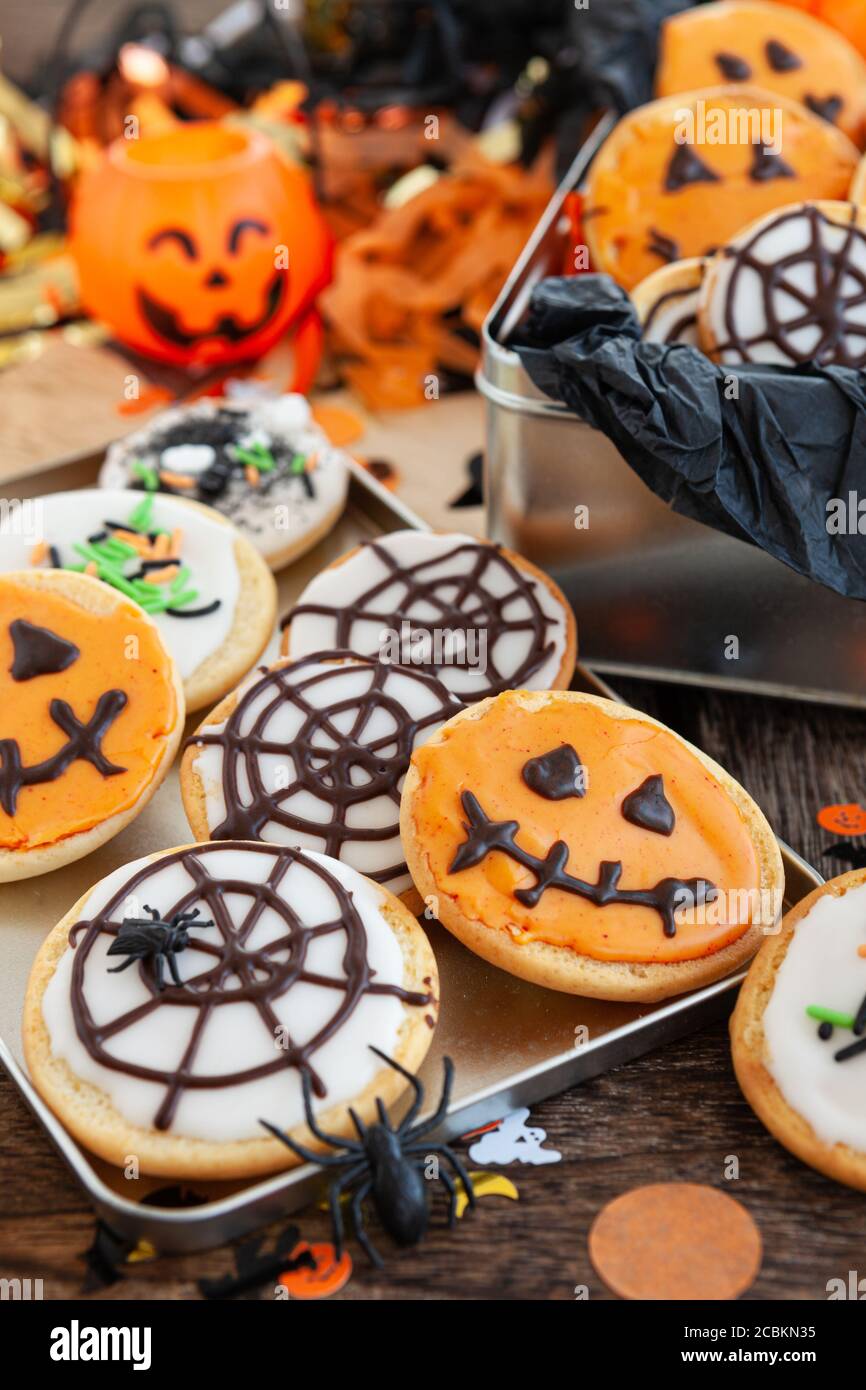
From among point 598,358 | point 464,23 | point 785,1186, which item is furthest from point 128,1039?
point 464,23

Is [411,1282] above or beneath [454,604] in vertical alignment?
beneath

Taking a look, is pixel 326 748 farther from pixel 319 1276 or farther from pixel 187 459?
pixel 187 459

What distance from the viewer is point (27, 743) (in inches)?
72.7

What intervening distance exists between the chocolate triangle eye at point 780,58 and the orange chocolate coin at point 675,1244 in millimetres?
2190

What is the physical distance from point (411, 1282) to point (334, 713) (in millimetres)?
777

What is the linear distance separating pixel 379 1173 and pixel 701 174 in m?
Answer: 1.85

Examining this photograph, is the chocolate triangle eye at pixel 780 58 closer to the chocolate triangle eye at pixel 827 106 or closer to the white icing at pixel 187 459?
the chocolate triangle eye at pixel 827 106

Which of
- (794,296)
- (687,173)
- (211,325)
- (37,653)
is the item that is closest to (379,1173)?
(37,653)

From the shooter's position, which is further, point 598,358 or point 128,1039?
point 598,358

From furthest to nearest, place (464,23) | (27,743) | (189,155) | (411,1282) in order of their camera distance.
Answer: (464,23)
(189,155)
(27,743)
(411,1282)

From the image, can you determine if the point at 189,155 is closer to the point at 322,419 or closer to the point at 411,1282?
the point at 322,419

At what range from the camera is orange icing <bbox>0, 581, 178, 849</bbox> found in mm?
1807

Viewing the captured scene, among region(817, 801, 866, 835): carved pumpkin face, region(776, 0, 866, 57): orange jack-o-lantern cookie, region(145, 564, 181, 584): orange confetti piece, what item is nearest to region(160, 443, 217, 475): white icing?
region(145, 564, 181, 584): orange confetti piece

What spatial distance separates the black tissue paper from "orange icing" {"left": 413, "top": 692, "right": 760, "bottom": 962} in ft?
1.17
